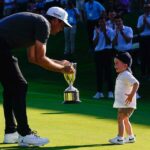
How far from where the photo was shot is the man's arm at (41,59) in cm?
831

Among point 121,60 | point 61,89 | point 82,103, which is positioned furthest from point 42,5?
point 121,60

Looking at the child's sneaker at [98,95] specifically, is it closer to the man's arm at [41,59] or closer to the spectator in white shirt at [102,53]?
the spectator in white shirt at [102,53]

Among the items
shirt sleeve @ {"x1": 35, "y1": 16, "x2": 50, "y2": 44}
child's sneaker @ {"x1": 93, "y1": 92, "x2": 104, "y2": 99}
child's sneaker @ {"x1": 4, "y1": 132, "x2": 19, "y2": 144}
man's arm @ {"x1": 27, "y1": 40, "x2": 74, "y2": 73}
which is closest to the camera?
shirt sleeve @ {"x1": 35, "y1": 16, "x2": 50, "y2": 44}

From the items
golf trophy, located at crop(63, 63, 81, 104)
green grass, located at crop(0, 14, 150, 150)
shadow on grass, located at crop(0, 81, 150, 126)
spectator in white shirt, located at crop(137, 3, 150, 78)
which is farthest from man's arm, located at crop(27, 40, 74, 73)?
spectator in white shirt, located at crop(137, 3, 150, 78)

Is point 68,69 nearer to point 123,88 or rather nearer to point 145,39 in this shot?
point 123,88

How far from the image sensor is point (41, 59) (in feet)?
27.6

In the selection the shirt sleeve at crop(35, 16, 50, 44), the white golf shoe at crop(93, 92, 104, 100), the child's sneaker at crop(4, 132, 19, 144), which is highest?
the shirt sleeve at crop(35, 16, 50, 44)

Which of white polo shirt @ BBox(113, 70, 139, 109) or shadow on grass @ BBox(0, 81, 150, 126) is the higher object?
white polo shirt @ BBox(113, 70, 139, 109)

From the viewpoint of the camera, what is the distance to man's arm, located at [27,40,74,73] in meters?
8.31

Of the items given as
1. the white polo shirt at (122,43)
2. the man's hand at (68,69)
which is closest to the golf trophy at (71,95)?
the white polo shirt at (122,43)

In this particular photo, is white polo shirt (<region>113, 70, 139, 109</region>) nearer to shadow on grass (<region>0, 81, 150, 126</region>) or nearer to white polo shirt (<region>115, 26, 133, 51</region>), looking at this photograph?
shadow on grass (<region>0, 81, 150, 126</region>)

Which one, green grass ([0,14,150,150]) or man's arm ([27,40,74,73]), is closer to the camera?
man's arm ([27,40,74,73])

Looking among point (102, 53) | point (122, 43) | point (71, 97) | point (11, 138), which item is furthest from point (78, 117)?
point (122, 43)

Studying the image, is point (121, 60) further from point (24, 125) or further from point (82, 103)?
point (82, 103)
